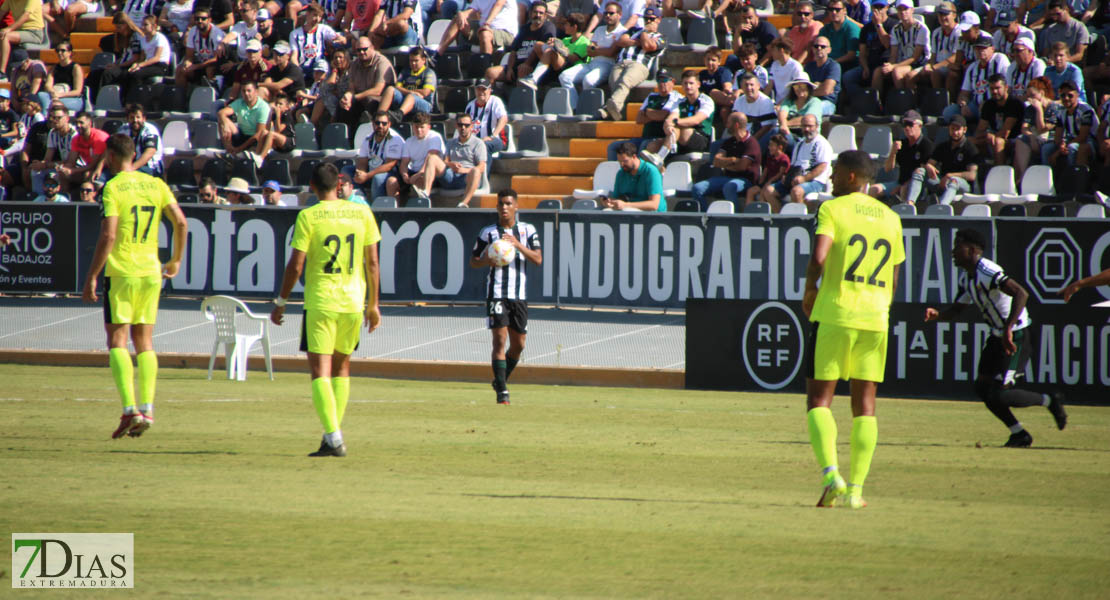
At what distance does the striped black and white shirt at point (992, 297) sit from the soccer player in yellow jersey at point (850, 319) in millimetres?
3833

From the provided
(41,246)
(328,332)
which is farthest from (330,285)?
(41,246)

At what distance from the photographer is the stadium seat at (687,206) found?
1833 centimetres

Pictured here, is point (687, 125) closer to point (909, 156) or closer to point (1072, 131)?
point (909, 156)

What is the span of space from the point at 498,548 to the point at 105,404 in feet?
25.3

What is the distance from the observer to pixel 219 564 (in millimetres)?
5977

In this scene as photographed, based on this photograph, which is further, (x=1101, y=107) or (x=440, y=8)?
(x=440, y=8)

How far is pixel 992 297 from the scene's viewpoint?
1127 centimetres

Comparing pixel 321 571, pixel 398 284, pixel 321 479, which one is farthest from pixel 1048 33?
pixel 321 571

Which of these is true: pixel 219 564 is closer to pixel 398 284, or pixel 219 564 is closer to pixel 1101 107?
pixel 398 284

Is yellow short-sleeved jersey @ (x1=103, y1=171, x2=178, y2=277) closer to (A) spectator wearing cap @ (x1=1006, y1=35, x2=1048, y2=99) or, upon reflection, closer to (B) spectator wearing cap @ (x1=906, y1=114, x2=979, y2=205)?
(B) spectator wearing cap @ (x1=906, y1=114, x2=979, y2=205)

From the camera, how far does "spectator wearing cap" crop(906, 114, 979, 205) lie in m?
18.1

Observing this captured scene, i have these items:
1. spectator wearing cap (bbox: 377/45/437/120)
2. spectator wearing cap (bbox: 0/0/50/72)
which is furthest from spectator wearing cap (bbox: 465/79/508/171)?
spectator wearing cap (bbox: 0/0/50/72)

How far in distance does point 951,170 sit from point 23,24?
63.9 feet

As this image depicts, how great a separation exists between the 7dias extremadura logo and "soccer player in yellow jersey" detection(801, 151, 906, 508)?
152 inches
